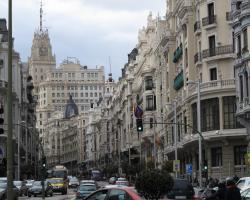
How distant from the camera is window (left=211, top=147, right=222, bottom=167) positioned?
2516 inches

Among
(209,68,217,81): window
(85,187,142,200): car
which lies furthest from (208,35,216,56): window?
(85,187,142,200): car

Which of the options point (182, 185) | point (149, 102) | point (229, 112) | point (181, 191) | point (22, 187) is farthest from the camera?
point (149, 102)

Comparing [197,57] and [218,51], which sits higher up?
[218,51]

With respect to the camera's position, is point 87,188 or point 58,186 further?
point 58,186

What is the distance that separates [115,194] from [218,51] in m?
44.5

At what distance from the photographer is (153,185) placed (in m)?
28.2

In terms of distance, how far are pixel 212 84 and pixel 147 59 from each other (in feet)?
149

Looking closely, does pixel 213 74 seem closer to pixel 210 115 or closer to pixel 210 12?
pixel 210 115

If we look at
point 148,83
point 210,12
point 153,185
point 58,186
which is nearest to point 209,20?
point 210,12

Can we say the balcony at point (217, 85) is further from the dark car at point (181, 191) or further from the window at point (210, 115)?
the dark car at point (181, 191)

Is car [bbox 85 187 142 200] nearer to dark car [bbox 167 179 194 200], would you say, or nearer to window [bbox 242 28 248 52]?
dark car [bbox 167 179 194 200]

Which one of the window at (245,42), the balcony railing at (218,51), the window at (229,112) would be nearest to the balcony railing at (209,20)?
the balcony railing at (218,51)

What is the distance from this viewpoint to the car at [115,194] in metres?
21.7

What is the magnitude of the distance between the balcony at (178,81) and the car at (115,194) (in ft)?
172
